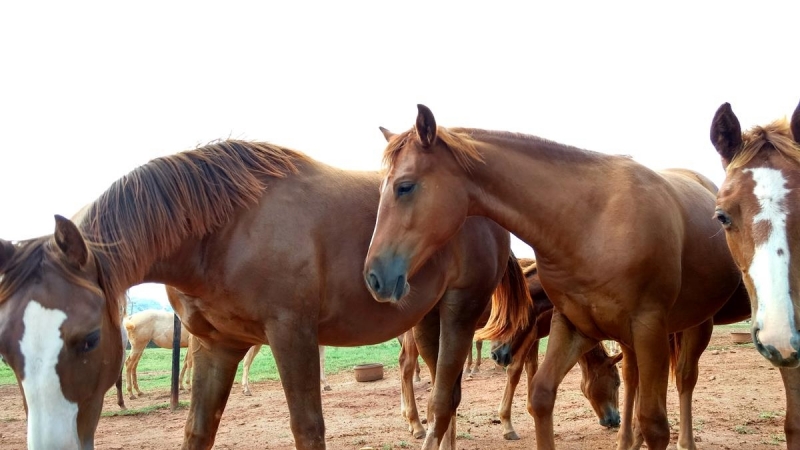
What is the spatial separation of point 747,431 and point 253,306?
18.4 ft

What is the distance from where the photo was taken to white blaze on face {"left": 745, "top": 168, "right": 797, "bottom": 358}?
290 centimetres

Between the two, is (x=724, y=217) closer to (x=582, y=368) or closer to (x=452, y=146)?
(x=452, y=146)

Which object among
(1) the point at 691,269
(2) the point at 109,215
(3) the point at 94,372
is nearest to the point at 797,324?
(1) the point at 691,269

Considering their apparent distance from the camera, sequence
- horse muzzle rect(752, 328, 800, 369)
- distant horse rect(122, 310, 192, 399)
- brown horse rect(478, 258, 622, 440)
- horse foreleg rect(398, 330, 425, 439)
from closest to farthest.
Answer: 1. horse muzzle rect(752, 328, 800, 369)
2. brown horse rect(478, 258, 622, 440)
3. horse foreleg rect(398, 330, 425, 439)
4. distant horse rect(122, 310, 192, 399)

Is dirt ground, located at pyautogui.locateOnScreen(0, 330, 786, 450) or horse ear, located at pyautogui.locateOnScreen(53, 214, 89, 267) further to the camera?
dirt ground, located at pyautogui.locateOnScreen(0, 330, 786, 450)

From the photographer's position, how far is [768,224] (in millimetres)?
3182

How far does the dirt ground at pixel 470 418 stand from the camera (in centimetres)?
724

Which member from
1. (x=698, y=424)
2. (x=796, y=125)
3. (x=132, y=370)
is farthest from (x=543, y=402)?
(x=132, y=370)

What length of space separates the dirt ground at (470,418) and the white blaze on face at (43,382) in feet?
14.7

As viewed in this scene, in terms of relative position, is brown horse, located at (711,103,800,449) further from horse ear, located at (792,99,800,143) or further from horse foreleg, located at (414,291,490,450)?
horse foreleg, located at (414,291,490,450)

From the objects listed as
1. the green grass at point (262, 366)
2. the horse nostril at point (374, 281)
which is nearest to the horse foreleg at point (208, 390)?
the horse nostril at point (374, 281)

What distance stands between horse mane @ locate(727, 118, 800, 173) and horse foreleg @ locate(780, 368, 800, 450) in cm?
130

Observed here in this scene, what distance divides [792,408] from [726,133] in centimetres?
168

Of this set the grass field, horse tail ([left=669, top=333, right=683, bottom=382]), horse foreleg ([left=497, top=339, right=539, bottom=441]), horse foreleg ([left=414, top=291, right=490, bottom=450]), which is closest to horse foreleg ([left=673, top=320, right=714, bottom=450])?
horse tail ([left=669, top=333, right=683, bottom=382])
